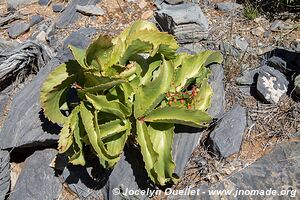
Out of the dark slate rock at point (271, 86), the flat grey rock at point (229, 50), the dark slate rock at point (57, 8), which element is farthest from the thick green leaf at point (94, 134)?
the dark slate rock at point (57, 8)

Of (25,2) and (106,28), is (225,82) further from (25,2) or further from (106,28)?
(25,2)

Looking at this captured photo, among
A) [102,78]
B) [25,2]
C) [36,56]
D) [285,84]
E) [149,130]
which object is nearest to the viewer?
[102,78]

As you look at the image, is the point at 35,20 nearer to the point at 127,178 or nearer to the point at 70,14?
the point at 70,14

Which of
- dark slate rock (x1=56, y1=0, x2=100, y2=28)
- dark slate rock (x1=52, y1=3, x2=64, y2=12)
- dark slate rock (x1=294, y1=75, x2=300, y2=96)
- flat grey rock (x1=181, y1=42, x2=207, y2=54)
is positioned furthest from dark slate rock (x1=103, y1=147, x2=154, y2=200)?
dark slate rock (x1=52, y1=3, x2=64, y2=12)

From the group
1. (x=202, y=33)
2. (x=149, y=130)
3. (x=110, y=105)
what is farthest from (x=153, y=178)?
(x=202, y=33)

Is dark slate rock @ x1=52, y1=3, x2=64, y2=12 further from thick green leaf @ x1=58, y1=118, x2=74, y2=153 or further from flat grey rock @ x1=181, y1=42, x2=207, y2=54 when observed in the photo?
thick green leaf @ x1=58, y1=118, x2=74, y2=153

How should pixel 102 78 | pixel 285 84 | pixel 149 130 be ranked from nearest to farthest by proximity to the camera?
pixel 102 78 → pixel 149 130 → pixel 285 84

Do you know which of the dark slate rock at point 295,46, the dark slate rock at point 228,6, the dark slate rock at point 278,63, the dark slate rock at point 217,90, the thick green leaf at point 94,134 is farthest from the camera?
the dark slate rock at point 228,6

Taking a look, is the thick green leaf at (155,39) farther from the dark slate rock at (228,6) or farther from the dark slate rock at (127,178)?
the dark slate rock at (228,6)
